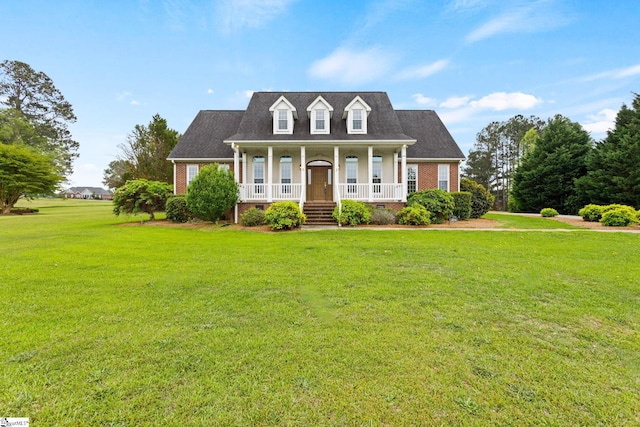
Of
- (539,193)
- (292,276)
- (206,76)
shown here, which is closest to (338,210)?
(292,276)

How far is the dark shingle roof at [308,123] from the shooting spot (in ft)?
53.5

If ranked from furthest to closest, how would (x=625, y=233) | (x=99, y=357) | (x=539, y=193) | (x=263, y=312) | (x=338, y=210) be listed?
(x=539, y=193), (x=338, y=210), (x=625, y=233), (x=263, y=312), (x=99, y=357)

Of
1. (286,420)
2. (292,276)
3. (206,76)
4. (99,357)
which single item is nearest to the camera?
(286,420)

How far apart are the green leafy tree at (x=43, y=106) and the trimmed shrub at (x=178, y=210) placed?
3828cm

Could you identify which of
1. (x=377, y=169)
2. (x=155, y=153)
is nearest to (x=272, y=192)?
(x=377, y=169)

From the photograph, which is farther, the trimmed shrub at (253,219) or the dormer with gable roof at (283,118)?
the dormer with gable roof at (283,118)

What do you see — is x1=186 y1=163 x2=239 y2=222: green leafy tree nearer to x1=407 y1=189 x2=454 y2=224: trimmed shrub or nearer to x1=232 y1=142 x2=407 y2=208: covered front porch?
x1=232 y1=142 x2=407 y2=208: covered front porch

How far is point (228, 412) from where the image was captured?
6.93 ft

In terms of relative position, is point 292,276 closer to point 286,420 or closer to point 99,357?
point 99,357

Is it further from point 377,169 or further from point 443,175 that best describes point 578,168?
point 377,169

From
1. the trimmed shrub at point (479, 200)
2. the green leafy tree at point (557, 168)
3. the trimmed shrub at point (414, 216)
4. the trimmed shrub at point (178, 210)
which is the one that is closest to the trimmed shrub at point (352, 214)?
the trimmed shrub at point (414, 216)

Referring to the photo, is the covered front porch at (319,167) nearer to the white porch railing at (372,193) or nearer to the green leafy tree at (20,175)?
the white porch railing at (372,193)

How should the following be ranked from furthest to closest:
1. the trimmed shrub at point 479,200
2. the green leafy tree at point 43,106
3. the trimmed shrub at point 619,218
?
the green leafy tree at point 43,106 → the trimmed shrub at point 479,200 → the trimmed shrub at point 619,218

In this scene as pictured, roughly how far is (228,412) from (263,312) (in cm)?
187
